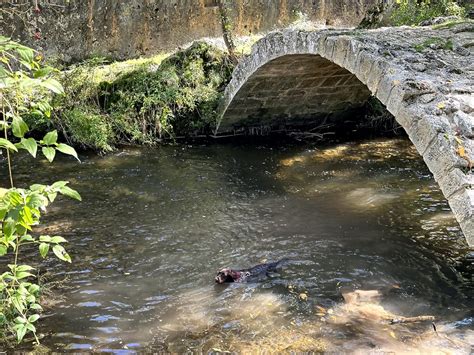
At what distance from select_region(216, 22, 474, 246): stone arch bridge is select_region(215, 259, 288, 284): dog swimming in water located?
74.0 inches

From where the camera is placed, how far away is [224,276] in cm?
532

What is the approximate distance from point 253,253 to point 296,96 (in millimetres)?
4869

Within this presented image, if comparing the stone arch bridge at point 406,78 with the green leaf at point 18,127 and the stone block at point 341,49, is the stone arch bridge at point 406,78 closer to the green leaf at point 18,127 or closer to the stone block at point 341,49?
the stone block at point 341,49

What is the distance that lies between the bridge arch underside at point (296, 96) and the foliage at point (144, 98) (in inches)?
27.3

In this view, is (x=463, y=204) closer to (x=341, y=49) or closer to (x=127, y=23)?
(x=341, y=49)

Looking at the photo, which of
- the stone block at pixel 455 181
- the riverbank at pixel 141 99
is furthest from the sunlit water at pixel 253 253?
the stone block at pixel 455 181

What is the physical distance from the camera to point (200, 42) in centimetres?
1064

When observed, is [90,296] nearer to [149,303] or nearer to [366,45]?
[149,303]

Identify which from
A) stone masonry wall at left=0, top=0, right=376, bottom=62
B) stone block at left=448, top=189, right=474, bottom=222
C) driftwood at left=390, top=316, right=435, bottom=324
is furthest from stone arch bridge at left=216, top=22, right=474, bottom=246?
stone masonry wall at left=0, top=0, right=376, bottom=62

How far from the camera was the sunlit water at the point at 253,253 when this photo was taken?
4.55 metres

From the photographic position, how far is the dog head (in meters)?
5.30

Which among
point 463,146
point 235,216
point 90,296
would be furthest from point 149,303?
point 463,146

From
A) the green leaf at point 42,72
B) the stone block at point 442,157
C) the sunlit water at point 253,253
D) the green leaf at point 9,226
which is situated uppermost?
the green leaf at point 42,72

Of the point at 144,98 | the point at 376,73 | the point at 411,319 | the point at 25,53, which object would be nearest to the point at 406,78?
the point at 376,73
